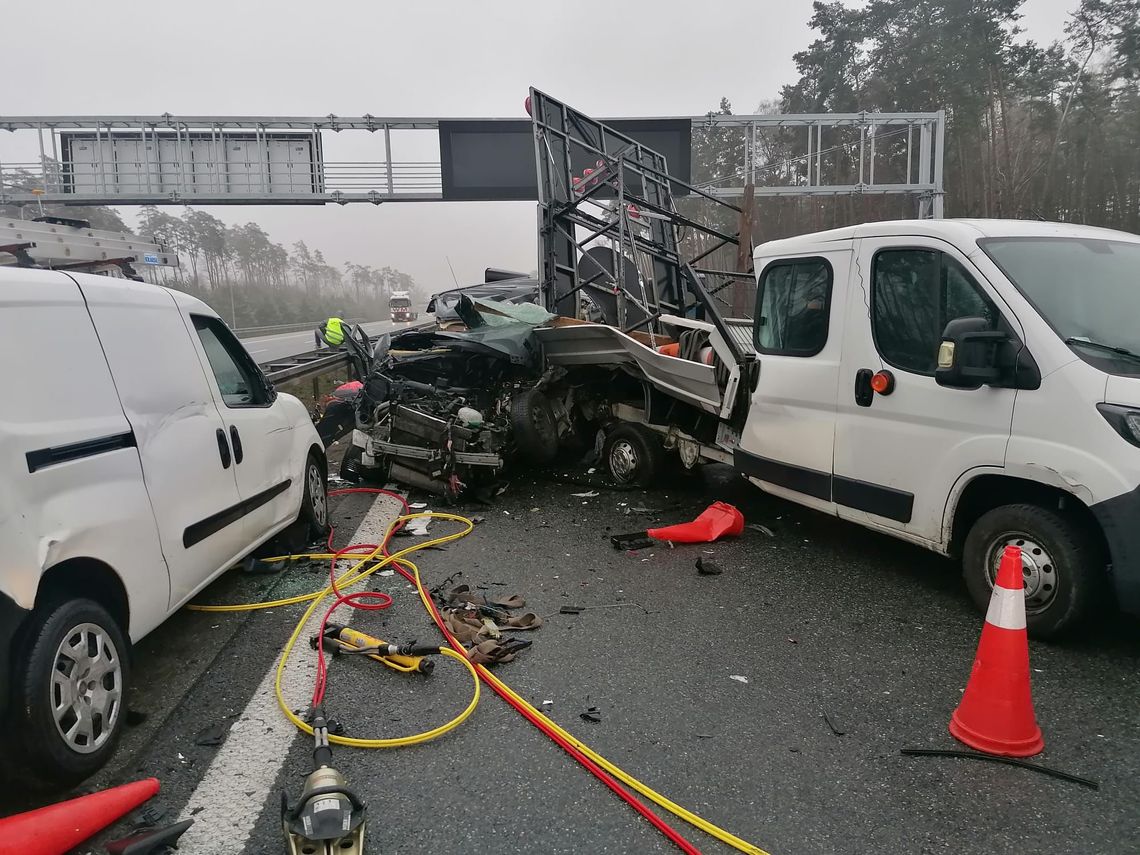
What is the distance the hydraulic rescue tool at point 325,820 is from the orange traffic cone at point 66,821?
A: 545mm

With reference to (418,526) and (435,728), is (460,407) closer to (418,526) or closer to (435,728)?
(418,526)

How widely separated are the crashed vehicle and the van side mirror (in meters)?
3.91

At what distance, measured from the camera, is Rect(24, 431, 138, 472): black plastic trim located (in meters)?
2.54

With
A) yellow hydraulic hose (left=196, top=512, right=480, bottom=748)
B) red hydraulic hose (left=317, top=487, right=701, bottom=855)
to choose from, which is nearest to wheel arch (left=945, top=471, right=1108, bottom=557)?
red hydraulic hose (left=317, top=487, right=701, bottom=855)

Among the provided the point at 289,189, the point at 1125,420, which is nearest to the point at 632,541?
the point at 1125,420

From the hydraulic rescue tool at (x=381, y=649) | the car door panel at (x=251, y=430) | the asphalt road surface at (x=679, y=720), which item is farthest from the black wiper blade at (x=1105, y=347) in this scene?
the car door panel at (x=251, y=430)

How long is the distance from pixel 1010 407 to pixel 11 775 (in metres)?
4.41

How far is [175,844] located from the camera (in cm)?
229

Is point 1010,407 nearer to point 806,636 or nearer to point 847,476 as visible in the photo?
point 847,476

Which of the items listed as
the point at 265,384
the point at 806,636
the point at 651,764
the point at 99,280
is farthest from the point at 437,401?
the point at 651,764

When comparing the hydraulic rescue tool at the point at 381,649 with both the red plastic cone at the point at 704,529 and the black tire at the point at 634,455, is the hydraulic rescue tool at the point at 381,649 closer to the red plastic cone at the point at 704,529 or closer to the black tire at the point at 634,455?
the red plastic cone at the point at 704,529

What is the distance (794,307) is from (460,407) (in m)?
3.30

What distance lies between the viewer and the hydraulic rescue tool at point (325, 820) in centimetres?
216

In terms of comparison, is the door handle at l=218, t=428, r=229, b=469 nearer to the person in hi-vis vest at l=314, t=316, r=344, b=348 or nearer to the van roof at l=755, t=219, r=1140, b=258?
the person in hi-vis vest at l=314, t=316, r=344, b=348
